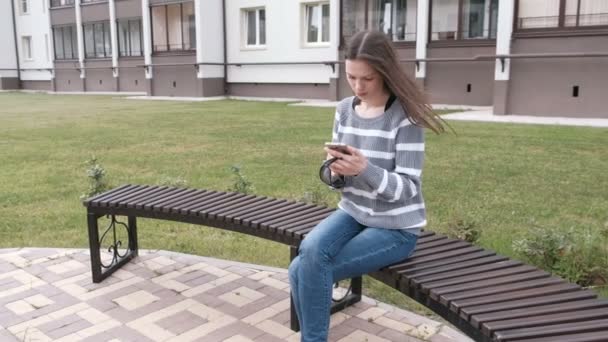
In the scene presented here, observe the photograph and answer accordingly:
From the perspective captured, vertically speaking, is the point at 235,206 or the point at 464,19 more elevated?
the point at 464,19

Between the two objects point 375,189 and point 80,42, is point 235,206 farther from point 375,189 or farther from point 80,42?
point 80,42

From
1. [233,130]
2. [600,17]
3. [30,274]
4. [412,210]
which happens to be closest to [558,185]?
[412,210]

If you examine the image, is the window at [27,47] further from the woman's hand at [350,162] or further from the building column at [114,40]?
the woman's hand at [350,162]

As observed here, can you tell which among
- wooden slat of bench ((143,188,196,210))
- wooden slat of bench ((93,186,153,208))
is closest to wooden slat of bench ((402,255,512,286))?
wooden slat of bench ((143,188,196,210))

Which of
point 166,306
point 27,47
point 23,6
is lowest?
point 166,306

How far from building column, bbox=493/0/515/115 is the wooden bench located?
1264 centimetres

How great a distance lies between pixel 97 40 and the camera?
3206 cm

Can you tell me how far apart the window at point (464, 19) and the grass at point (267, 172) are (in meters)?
Answer: 6.13

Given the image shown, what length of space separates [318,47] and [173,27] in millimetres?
8932

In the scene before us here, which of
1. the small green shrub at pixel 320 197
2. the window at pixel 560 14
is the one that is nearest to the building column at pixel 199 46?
the window at pixel 560 14

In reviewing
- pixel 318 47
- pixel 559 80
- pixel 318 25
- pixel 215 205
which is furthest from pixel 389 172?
pixel 318 25

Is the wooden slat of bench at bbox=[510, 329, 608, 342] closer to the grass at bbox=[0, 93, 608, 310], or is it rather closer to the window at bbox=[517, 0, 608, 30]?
the grass at bbox=[0, 93, 608, 310]

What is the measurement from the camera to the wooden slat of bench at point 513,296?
2295 millimetres

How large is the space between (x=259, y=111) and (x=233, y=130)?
4.77 meters
